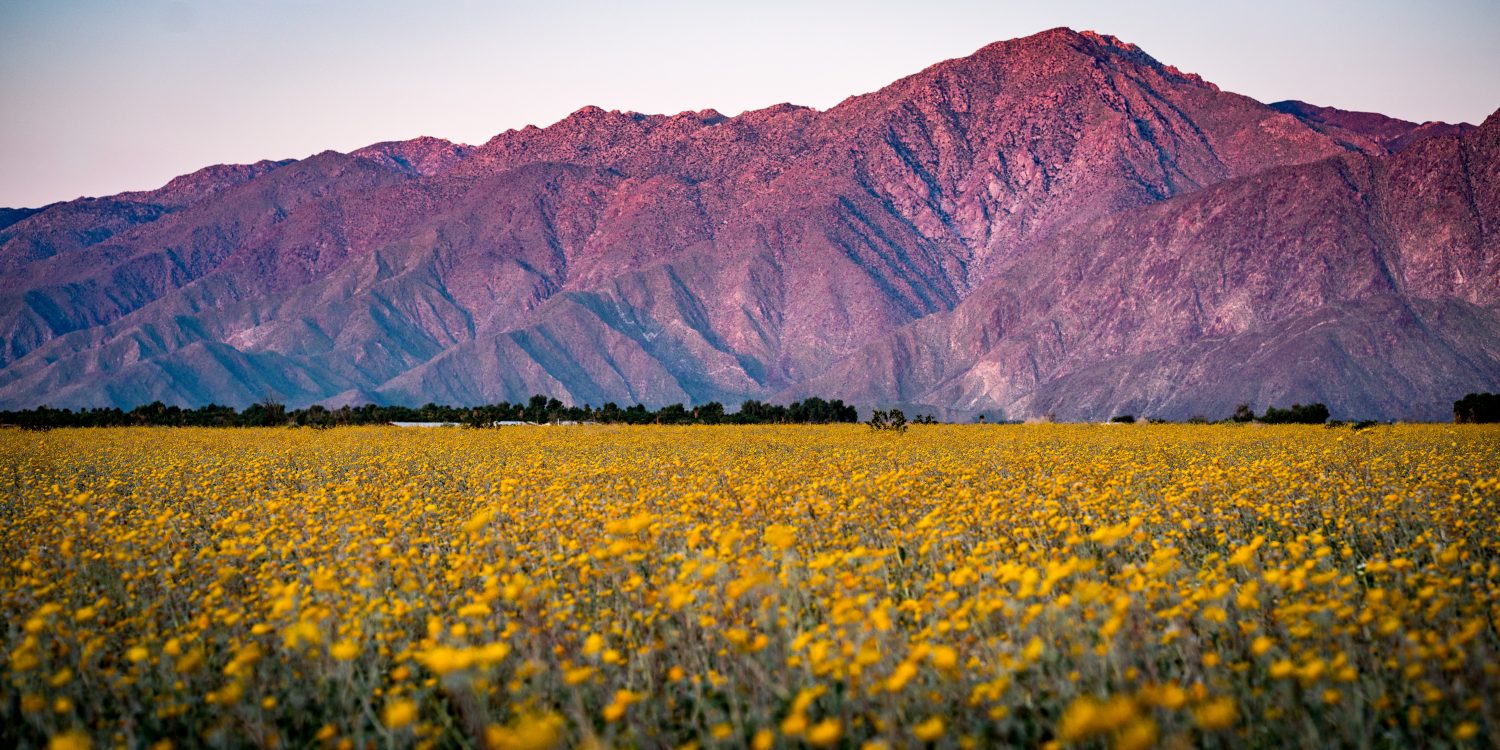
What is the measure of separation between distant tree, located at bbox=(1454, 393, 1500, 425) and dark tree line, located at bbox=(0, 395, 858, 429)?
3122 cm

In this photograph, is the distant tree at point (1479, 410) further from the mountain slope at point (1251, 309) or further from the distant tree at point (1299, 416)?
the mountain slope at point (1251, 309)

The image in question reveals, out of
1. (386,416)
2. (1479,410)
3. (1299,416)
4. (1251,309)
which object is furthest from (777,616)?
(1251,309)

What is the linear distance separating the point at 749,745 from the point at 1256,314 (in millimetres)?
163828

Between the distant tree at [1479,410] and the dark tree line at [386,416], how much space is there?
3122cm

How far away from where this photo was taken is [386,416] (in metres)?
63.8

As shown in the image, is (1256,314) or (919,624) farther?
(1256,314)

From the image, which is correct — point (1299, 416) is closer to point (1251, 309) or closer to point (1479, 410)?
point (1479, 410)

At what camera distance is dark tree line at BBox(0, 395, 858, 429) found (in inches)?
2162

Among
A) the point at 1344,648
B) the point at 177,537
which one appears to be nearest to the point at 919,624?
the point at 1344,648

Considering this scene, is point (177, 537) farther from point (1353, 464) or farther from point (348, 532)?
point (1353, 464)

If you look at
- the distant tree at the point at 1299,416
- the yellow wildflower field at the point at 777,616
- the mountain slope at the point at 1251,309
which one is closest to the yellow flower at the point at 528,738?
the yellow wildflower field at the point at 777,616

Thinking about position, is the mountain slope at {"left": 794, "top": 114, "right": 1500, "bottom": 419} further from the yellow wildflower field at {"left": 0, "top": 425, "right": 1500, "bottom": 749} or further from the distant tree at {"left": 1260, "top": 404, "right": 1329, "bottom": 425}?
the yellow wildflower field at {"left": 0, "top": 425, "right": 1500, "bottom": 749}

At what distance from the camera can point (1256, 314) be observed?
149 metres

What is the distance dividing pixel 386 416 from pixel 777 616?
62.8m
